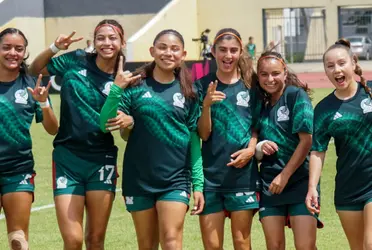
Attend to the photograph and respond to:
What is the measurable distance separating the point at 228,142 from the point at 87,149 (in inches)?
48.5

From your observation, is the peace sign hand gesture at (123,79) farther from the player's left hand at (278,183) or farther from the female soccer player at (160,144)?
the player's left hand at (278,183)

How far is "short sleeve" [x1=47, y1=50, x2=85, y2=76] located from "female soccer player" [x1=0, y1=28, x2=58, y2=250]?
0.24 meters

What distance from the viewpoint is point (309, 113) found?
726 cm

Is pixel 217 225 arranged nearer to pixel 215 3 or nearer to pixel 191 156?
pixel 191 156

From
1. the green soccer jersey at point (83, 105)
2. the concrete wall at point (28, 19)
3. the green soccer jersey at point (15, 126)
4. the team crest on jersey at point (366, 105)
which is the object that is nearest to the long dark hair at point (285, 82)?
the team crest on jersey at point (366, 105)

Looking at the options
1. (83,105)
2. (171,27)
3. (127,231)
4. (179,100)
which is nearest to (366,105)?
(179,100)

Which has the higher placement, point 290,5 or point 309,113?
point 290,5

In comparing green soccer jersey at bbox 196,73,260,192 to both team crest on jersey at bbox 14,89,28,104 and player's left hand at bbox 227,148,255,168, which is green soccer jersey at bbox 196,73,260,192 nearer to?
player's left hand at bbox 227,148,255,168

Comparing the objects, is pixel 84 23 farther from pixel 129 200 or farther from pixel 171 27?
pixel 129 200

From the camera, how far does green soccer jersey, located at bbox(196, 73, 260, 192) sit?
7.32 meters

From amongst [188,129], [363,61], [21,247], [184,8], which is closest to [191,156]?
[188,129]

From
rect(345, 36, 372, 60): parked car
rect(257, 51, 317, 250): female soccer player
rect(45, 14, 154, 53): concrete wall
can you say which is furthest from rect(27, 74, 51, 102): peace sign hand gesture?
rect(345, 36, 372, 60): parked car

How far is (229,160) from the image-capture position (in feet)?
23.9

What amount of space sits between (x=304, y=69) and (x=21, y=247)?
1517 inches
